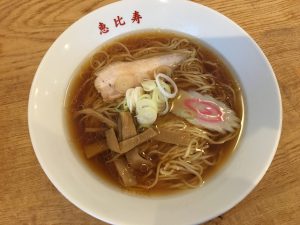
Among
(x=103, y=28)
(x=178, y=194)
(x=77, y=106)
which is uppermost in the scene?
(x=103, y=28)

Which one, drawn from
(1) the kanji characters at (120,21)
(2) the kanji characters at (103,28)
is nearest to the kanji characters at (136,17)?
(1) the kanji characters at (120,21)

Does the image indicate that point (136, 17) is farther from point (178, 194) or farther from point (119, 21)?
point (178, 194)

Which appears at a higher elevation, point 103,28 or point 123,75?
point 103,28

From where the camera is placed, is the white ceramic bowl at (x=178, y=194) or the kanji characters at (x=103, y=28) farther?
the kanji characters at (x=103, y=28)

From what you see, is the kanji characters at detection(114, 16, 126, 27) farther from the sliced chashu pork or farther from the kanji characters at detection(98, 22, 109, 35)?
the sliced chashu pork

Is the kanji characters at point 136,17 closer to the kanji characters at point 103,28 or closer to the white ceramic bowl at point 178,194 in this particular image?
the white ceramic bowl at point 178,194

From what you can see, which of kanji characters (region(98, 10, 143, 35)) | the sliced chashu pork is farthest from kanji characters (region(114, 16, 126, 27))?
the sliced chashu pork

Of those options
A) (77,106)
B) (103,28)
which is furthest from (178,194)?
(103,28)

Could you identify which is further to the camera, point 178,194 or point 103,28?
point 103,28
